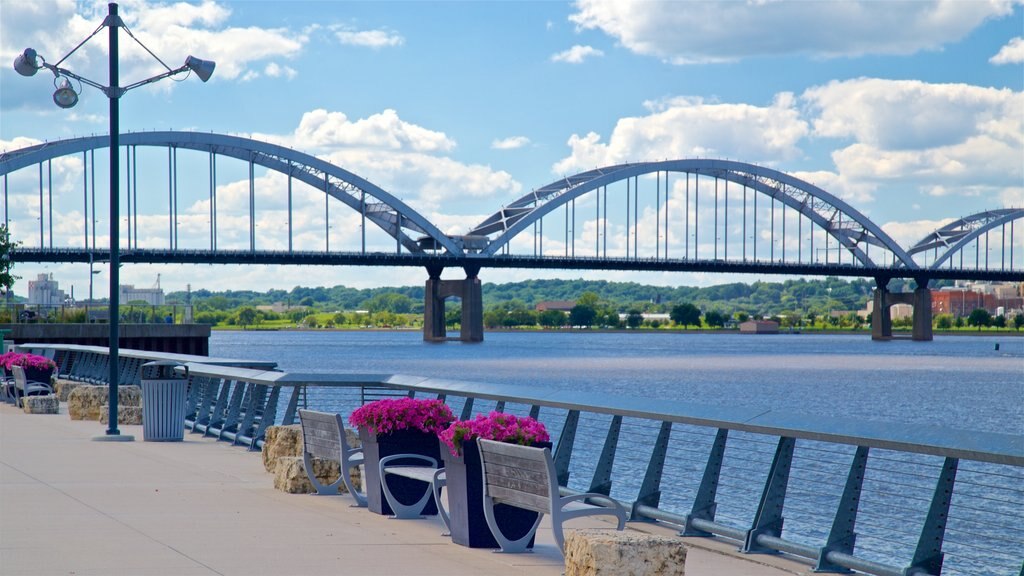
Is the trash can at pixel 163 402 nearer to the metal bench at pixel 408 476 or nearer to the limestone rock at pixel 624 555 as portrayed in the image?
the metal bench at pixel 408 476

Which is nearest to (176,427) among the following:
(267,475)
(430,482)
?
(267,475)

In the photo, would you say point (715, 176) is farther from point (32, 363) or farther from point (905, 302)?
point (32, 363)

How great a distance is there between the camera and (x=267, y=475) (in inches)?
522

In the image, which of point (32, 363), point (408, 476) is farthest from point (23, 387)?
point (408, 476)

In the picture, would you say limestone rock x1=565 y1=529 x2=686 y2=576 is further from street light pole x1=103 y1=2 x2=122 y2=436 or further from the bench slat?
street light pole x1=103 y1=2 x2=122 y2=436

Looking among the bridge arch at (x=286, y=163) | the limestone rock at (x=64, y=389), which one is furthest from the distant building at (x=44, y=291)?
the limestone rock at (x=64, y=389)

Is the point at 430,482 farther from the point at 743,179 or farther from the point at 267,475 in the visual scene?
the point at 743,179

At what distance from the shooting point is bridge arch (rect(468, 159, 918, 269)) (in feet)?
412

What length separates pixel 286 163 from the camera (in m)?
117

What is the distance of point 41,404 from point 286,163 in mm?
95955

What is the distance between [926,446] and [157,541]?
4996 mm

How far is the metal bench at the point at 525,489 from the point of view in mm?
7762

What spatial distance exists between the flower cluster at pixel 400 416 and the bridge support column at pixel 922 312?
141439mm

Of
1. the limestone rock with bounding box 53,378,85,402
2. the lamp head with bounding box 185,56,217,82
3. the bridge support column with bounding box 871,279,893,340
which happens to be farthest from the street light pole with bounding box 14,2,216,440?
the bridge support column with bounding box 871,279,893,340
